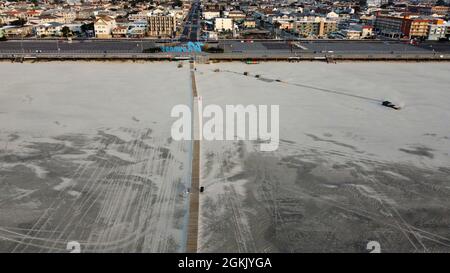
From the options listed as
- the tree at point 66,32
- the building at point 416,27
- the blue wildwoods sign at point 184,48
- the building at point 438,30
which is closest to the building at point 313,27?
the building at point 416,27

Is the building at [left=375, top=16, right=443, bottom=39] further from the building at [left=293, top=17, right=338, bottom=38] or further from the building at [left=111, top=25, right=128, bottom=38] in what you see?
the building at [left=111, top=25, right=128, bottom=38]

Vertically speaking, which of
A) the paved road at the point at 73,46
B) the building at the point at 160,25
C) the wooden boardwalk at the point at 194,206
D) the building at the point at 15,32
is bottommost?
the wooden boardwalk at the point at 194,206

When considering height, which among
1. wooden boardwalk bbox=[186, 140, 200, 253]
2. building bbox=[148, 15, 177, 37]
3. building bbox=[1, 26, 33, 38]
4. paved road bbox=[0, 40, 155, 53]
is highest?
building bbox=[148, 15, 177, 37]

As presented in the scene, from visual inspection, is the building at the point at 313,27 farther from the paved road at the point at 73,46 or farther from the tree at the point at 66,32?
the tree at the point at 66,32

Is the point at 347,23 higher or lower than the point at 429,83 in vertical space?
higher

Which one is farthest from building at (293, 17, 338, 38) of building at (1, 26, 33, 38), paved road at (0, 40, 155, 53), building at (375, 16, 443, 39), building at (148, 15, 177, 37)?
building at (1, 26, 33, 38)
